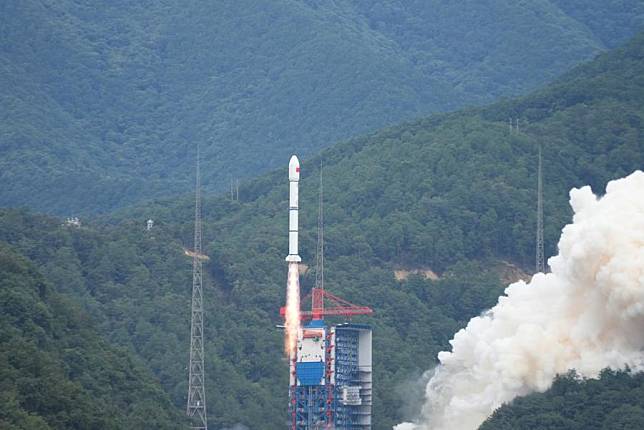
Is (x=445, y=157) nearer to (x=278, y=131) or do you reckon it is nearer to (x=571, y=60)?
(x=278, y=131)

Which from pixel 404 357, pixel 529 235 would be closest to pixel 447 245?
pixel 529 235

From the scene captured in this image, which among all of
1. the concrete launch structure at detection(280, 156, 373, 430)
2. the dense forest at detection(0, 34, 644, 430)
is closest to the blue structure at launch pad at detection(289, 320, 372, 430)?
the concrete launch structure at detection(280, 156, 373, 430)

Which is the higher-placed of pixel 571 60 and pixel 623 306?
pixel 571 60

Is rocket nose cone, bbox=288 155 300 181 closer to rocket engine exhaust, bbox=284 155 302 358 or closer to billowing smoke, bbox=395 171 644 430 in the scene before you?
rocket engine exhaust, bbox=284 155 302 358

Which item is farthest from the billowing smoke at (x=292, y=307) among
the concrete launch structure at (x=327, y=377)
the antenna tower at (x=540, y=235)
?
the antenna tower at (x=540, y=235)

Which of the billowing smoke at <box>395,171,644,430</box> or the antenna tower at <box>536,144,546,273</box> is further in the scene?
the antenna tower at <box>536,144,546,273</box>

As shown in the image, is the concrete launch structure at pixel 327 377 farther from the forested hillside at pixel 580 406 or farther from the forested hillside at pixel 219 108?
the forested hillside at pixel 219 108
